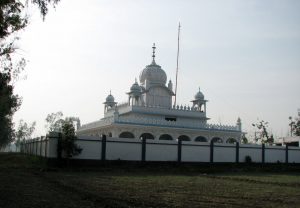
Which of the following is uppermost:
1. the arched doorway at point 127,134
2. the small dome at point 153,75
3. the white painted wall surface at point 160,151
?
the small dome at point 153,75

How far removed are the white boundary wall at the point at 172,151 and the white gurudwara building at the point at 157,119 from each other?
6763 millimetres

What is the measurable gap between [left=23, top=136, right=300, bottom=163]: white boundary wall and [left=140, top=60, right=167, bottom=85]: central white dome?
14611mm

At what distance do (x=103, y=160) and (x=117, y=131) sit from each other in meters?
8.73

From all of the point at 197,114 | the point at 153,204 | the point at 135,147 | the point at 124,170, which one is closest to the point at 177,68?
the point at 197,114

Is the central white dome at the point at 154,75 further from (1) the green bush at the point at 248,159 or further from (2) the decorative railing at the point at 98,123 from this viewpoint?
(1) the green bush at the point at 248,159

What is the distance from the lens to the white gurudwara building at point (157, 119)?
127ft

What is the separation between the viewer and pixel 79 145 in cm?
2894

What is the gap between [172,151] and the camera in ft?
106

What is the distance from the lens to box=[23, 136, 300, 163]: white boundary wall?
2933 cm

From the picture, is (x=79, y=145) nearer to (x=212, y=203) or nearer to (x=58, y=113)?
(x=212, y=203)

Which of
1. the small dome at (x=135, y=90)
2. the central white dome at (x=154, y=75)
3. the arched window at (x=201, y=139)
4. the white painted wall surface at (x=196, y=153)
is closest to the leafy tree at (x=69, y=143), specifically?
the white painted wall surface at (x=196, y=153)

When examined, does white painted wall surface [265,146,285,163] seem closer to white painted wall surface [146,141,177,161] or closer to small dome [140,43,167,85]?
white painted wall surface [146,141,177,161]

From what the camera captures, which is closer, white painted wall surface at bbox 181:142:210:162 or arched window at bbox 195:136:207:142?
white painted wall surface at bbox 181:142:210:162

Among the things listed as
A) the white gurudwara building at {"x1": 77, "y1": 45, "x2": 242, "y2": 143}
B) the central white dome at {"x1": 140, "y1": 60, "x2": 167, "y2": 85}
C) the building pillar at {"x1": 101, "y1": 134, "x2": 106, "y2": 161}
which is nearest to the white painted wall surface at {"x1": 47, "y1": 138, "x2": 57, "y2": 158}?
the building pillar at {"x1": 101, "y1": 134, "x2": 106, "y2": 161}
